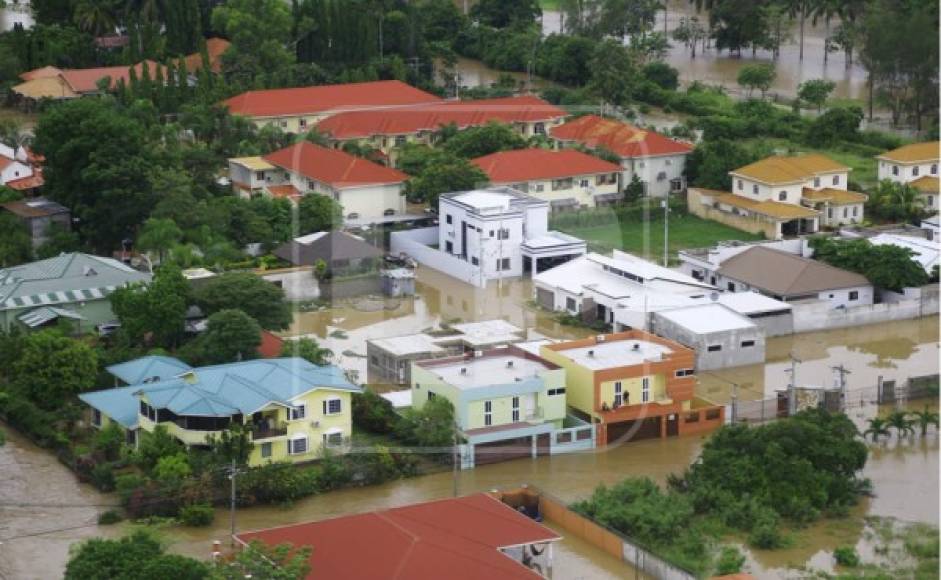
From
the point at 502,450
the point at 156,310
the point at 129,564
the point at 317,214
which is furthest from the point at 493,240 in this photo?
the point at 129,564

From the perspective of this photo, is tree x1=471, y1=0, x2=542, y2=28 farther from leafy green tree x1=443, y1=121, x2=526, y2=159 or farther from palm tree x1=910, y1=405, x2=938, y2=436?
palm tree x1=910, y1=405, x2=938, y2=436

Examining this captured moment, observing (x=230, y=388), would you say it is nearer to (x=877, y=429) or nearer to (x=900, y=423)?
(x=877, y=429)

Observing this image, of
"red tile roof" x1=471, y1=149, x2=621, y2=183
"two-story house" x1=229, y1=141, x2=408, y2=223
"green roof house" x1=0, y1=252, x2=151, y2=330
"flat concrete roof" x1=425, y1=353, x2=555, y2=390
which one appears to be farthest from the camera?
A: "red tile roof" x1=471, y1=149, x2=621, y2=183

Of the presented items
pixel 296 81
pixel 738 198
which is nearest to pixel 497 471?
pixel 738 198

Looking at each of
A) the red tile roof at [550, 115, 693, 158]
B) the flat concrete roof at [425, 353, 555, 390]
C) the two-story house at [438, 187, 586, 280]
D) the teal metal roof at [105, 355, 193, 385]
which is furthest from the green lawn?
the teal metal roof at [105, 355, 193, 385]

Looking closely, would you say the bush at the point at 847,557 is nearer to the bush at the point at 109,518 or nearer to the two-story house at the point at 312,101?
the bush at the point at 109,518

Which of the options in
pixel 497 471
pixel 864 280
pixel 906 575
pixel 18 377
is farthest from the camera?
pixel 864 280

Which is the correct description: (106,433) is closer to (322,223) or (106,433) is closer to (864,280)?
(322,223)
